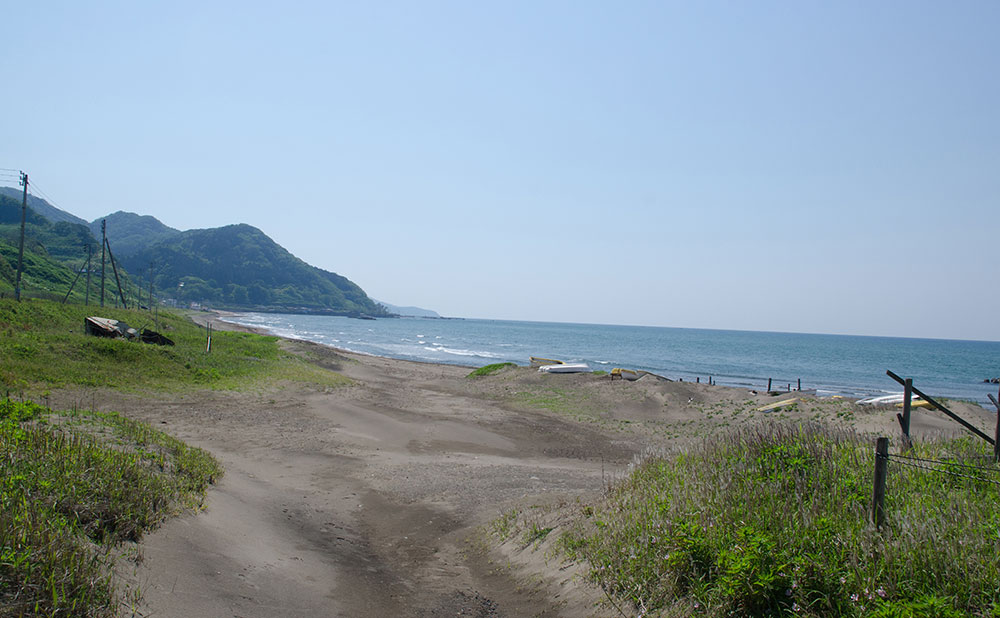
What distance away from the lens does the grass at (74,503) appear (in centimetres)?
400

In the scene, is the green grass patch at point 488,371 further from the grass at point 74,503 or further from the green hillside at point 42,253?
the green hillside at point 42,253

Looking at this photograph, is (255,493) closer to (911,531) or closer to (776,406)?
(911,531)

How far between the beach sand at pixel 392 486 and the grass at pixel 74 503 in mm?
365

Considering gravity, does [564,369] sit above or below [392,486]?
above

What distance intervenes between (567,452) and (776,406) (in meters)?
11.8

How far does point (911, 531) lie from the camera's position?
4.64m

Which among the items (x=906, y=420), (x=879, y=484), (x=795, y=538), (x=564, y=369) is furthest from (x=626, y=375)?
(x=795, y=538)

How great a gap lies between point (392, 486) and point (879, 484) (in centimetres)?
890

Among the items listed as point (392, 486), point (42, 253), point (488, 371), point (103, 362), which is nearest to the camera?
point (392, 486)

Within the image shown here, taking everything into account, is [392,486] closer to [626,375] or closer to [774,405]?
[774,405]

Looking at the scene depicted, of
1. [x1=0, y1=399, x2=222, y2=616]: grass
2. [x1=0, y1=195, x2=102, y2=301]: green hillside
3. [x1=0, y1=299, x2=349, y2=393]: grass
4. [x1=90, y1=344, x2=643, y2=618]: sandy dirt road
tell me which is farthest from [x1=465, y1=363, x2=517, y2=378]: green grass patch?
[x1=0, y1=195, x2=102, y2=301]: green hillside

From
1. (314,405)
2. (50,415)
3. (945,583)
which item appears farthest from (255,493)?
(314,405)

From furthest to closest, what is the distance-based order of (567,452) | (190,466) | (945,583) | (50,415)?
1. (567,452)
2. (50,415)
3. (190,466)
4. (945,583)

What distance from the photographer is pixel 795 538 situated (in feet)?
16.5
